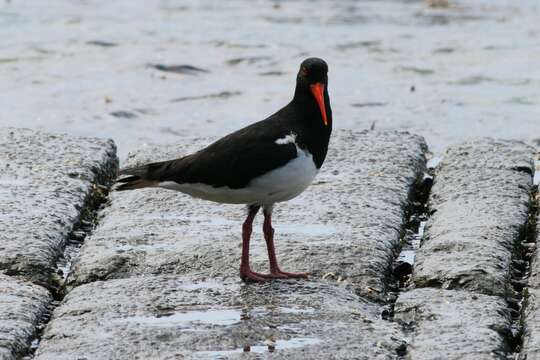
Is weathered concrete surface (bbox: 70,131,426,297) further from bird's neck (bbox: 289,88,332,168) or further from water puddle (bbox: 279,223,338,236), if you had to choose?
bird's neck (bbox: 289,88,332,168)

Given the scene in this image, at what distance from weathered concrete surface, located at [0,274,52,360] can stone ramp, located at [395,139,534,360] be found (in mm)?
1381

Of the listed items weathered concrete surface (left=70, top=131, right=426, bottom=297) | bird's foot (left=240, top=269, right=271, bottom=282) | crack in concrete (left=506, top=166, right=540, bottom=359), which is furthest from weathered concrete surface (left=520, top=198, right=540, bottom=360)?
bird's foot (left=240, top=269, right=271, bottom=282)

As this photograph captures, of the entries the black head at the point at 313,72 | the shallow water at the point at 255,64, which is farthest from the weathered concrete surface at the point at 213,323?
the shallow water at the point at 255,64

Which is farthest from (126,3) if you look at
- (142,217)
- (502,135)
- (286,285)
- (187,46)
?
(286,285)

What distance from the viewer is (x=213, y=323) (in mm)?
4199

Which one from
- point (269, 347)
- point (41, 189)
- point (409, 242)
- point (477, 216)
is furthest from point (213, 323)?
point (41, 189)

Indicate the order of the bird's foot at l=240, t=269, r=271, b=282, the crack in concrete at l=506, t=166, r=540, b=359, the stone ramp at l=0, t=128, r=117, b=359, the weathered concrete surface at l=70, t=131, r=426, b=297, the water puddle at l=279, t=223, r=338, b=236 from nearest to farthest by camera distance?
the crack in concrete at l=506, t=166, r=540, b=359 → the stone ramp at l=0, t=128, r=117, b=359 → the bird's foot at l=240, t=269, r=271, b=282 → the weathered concrete surface at l=70, t=131, r=426, b=297 → the water puddle at l=279, t=223, r=338, b=236

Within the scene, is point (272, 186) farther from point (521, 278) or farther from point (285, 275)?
point (521, 278)

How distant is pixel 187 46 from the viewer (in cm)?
1019

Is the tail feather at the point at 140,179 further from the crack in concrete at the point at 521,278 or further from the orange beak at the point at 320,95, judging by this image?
the crack in concrete at the point at 521,278

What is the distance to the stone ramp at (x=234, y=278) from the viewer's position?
159 inches

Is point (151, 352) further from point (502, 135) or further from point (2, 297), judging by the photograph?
point (502, 135)

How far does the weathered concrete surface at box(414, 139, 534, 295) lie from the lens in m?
4.61

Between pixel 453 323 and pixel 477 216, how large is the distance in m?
1.19
